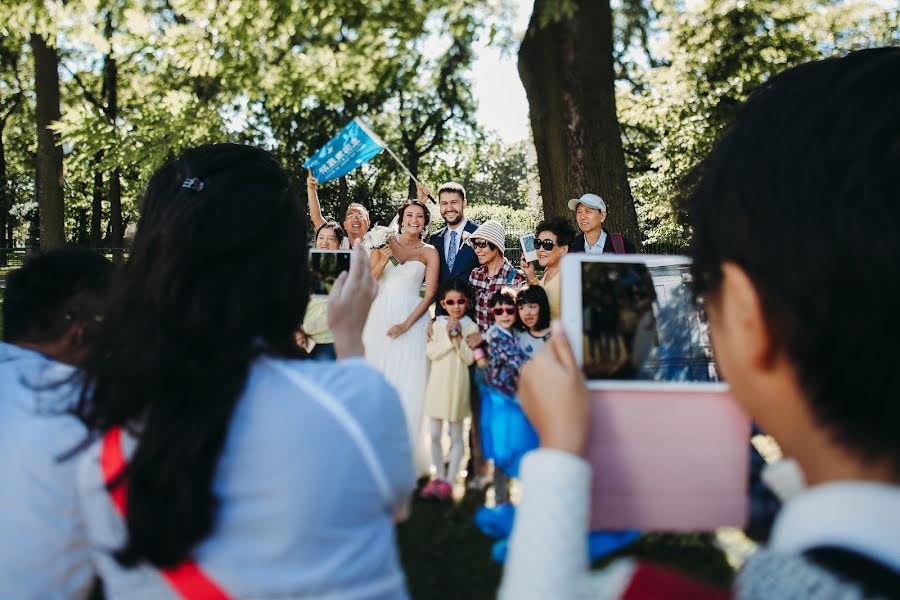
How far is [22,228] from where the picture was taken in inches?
1991

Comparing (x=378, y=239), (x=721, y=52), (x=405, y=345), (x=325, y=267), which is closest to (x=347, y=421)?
(x=325, y=267)

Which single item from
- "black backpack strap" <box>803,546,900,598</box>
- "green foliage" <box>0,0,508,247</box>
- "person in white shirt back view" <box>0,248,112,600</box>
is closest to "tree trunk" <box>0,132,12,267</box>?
"green foliage" <box>0,0,508,247</box>

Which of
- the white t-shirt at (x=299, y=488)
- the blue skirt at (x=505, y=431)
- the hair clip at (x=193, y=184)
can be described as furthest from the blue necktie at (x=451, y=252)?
the white t-shirt at (x=299, y=488)

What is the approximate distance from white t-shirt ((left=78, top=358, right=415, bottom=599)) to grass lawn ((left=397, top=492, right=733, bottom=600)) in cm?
228

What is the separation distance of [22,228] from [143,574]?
58.0m

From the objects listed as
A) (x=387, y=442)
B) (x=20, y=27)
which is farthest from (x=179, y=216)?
(x=20, y=27)

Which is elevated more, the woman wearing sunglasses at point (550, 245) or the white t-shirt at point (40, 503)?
the woman wearing sunglasses at point (550, 245)

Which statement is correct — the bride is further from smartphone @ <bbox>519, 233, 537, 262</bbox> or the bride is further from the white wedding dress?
smartphone @ <bbox>519, 233, 537, 262</bbox>

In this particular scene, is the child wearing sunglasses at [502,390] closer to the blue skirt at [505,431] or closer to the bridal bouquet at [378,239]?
the blue skirt at [505,431]

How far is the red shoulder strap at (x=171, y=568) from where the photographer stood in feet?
3.76

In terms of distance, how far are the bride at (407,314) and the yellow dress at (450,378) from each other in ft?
1.34

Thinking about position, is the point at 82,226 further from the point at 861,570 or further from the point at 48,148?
the point at 861,570

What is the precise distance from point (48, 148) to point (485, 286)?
1494 centimetres

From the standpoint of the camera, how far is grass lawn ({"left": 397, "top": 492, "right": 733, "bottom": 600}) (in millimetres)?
3359
